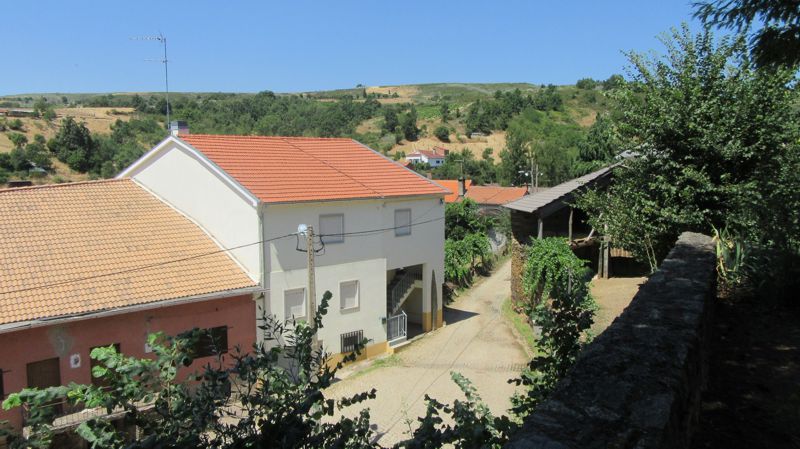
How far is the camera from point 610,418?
7.70ft

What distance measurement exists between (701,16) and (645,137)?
4.46 meters

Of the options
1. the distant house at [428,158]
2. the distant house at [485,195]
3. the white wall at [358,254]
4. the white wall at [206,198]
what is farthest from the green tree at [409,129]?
the white wall at [206,198]

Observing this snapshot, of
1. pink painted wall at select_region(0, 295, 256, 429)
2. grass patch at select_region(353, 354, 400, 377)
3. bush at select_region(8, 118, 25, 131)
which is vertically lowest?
→ grass patch at select_region(353, 354, 400, 377)

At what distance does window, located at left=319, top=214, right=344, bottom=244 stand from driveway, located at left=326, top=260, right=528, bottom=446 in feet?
14.4

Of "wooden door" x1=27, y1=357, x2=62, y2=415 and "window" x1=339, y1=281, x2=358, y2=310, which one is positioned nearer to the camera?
"wooden door" x1=27, y1=357, x2=62, y2=415

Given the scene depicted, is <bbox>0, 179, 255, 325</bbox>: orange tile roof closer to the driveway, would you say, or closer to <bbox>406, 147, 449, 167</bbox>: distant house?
the driveway

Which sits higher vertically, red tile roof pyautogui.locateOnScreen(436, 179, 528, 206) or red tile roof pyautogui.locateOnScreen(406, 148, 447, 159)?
red tile roof pyautogui.locateOnScreen(406, 148, 447, 159)

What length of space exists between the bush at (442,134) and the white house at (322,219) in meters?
71.8

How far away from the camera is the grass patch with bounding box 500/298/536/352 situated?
18.8 meters

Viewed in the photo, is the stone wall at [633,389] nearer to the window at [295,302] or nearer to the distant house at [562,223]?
the distant house at [562,223]

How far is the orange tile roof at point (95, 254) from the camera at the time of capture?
43.1 feet

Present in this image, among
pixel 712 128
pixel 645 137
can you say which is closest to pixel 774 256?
pixel 712 128

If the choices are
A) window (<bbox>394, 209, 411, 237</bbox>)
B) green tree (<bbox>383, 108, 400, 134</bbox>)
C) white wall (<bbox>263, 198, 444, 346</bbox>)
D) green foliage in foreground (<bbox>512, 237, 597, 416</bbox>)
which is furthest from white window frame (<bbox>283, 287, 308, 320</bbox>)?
green tree (<bbox>383, 108, 400, 134</bbox>)

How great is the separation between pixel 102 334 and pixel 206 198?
5733mm
